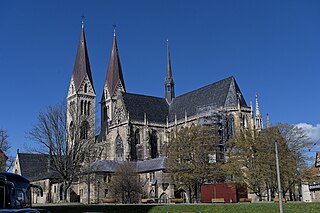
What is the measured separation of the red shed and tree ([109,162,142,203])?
1210 cm

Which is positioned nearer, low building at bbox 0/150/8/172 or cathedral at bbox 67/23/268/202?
low building at bbox 0/150/8/172

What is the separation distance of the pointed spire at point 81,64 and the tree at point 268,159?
2487 inches

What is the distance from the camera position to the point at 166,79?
102938 millimetres

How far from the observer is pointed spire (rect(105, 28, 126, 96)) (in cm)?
10775

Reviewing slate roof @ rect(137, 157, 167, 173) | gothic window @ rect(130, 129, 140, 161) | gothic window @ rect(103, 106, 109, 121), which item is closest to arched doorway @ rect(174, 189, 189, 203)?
slate roof @ rect(137, 157, 167, 173)

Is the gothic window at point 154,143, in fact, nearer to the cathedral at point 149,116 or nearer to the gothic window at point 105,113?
the cathedral at point 149,116

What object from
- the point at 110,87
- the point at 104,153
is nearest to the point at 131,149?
the point at 104,153

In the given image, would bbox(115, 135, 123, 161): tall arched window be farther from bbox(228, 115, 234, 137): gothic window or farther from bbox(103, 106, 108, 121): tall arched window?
bbox(228, 115, 234, 137): gothic window

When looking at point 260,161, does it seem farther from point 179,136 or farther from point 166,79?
point 166,79

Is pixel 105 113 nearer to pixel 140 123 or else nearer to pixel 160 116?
pixel 160 116

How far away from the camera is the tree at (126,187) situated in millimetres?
60000

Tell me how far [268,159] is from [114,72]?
70.4 m

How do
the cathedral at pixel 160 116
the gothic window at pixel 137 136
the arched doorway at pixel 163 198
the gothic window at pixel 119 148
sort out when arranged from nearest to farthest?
the arched doorway at pixel 163 198
the cathedral at pixel 160 116
the gothic window at pixel 137 136
the gothic window at pixel 119 148

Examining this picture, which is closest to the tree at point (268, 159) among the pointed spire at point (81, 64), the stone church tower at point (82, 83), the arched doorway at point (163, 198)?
the arched doorway at point (163, 198)
